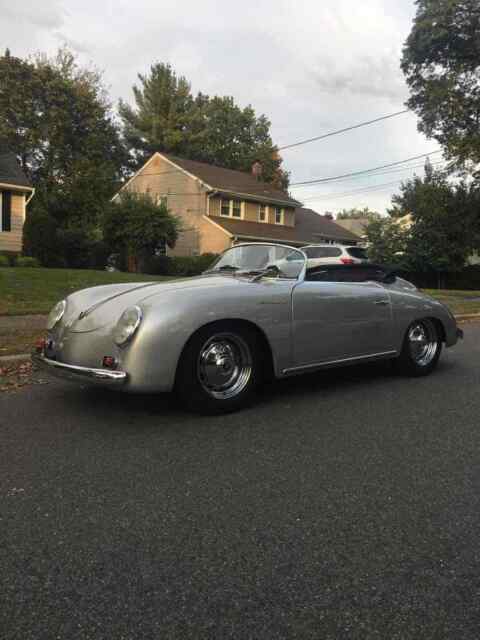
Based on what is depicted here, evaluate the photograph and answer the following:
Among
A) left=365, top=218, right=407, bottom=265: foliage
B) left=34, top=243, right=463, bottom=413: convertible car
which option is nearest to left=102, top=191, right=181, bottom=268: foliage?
left=365, top=218, right=407, bottom=265: foliage

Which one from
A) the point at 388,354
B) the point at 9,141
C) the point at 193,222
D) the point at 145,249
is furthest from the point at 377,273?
the point at 9,141

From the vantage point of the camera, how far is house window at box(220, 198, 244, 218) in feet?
96.7

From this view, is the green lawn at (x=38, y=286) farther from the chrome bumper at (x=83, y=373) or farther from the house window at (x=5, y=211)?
the house window at (x=5, y=211)

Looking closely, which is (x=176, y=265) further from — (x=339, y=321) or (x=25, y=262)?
(x=339, y=321)

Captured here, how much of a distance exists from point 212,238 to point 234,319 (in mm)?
24805

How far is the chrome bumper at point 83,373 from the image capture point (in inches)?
135

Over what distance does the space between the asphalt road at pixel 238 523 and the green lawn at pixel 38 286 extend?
573cm

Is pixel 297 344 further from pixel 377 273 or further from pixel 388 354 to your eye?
pixel 377 273

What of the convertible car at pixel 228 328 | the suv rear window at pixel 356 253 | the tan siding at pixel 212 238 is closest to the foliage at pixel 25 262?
the suv rear window at pixel 356 253

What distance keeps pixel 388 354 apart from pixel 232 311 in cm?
196

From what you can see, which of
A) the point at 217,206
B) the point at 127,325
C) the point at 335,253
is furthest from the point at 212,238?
the point at 127,325

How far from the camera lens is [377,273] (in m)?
5.42

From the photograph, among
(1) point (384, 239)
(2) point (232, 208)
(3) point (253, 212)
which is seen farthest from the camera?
(3) point (253, 212)

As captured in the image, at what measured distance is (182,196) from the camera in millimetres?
30062
